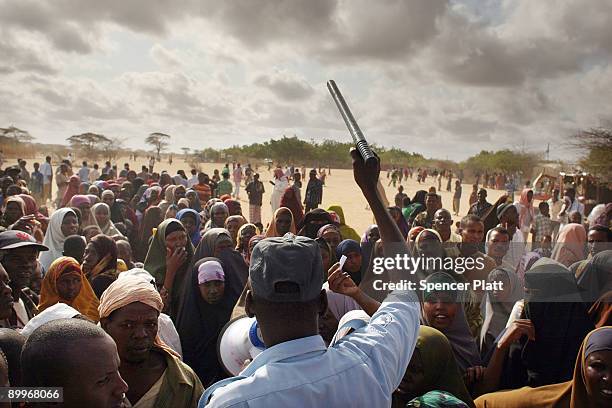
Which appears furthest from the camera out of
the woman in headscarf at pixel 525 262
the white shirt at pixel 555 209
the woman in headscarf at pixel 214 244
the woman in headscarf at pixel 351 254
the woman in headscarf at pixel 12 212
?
the white shirt at pixel 555 209

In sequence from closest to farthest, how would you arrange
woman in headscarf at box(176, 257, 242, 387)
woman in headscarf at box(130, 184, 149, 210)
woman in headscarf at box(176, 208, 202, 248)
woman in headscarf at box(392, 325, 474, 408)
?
1. woman in headscarf at box(392, 325, 474, 408)
2. woman in headscarf at box(176, 257, 242, 387)
3. woman in headscarf at box(176, 208, 202, 248)
4. woman in headscarf at box(130, 184, 149, 210)

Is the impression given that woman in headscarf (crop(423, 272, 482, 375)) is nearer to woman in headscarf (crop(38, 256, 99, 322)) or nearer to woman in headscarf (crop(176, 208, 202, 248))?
woman in headscarf (crop(38, 256, 99, 322))

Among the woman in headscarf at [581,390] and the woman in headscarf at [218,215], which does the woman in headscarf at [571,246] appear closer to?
the woman in headscarf at [581,390]

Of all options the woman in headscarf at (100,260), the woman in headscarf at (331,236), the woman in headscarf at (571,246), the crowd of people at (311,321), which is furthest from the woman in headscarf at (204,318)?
the woman in headscarf at (571,246)

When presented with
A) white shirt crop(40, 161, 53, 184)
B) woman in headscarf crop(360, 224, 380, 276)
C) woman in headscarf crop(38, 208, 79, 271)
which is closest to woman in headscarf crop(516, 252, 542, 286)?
woman in headscarf crop(360, 224, 380, 276)

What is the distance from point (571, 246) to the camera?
5383mm

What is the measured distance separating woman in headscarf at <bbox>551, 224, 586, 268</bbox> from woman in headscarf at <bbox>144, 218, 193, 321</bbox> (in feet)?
13.3

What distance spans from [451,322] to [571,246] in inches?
126

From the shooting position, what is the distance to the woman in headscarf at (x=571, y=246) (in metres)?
5.20

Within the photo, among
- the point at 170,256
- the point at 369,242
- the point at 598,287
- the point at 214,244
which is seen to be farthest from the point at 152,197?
the point at 598,287

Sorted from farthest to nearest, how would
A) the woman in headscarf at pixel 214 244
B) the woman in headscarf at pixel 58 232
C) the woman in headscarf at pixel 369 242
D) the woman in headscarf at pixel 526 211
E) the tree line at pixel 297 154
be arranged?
the tree line at pixel 297 154 → the woman in headscarf at pixel 526 211 → the woman in headscarf at pixel 58 232 → the woman in headscarf at pixel 369 242 → the woman in headscarf at pixel 214 244

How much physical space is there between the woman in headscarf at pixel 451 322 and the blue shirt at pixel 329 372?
1561 mm

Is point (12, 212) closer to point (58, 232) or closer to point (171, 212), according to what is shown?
point (58, 232)

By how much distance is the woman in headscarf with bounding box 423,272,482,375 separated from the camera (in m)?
2.95
